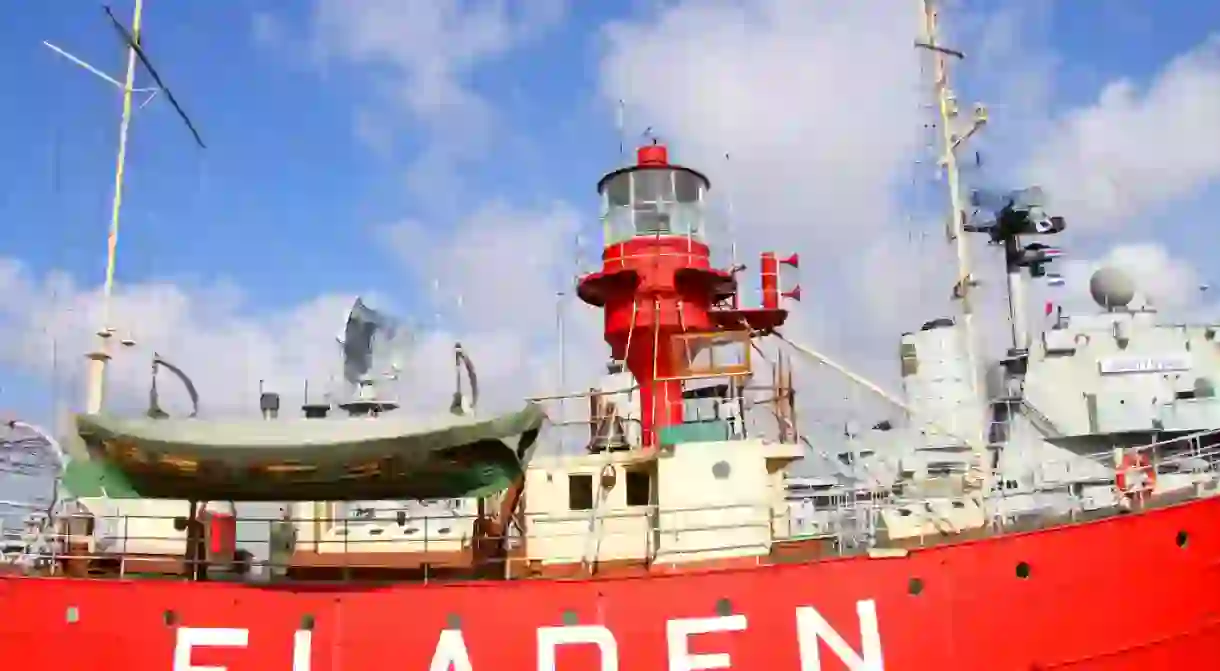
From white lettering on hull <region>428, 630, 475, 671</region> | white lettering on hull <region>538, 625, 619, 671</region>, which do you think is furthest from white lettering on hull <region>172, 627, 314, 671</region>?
white lettering on hull <region>538, 625, 619, 671</region>

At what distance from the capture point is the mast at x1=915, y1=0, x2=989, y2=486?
11.5 metres

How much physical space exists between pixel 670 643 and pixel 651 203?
6.80 m

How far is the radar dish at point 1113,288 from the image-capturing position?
63.4 feet

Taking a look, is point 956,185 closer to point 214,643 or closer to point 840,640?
point 840,640

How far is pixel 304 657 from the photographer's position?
10.5 meters

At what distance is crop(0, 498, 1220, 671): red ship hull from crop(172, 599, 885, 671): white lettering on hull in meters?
0.01

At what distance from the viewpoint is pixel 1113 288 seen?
19406 millimetres

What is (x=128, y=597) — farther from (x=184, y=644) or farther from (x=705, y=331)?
(x=705, y=331)

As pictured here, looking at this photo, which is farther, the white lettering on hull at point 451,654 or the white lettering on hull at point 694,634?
the white lettering on hull at point 451,654

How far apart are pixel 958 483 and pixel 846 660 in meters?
3.50

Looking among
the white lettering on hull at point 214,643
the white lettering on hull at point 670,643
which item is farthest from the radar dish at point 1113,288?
the white lettering on hull at point 214,643

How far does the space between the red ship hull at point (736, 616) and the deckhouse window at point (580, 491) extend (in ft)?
6.65

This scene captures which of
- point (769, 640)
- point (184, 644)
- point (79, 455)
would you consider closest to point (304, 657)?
point (184, 644)

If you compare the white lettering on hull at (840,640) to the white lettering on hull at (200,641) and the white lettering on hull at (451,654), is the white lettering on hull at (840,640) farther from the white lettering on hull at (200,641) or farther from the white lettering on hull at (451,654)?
the white lettering on hull at (200,641)
